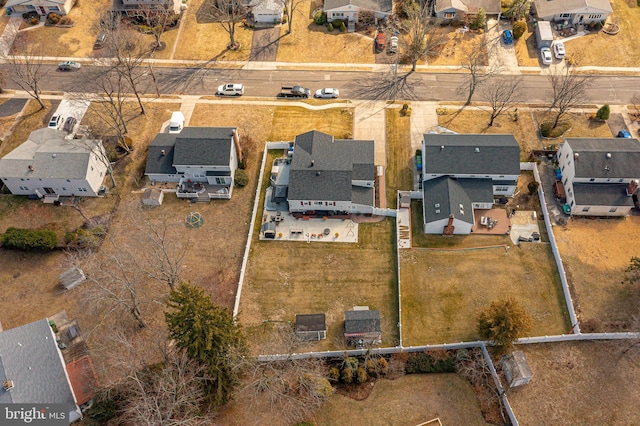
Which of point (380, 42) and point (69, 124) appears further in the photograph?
point (380, 42)

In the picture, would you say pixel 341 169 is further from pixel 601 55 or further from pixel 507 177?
pixel 601 55

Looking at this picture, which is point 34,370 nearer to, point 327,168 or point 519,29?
point 327,168

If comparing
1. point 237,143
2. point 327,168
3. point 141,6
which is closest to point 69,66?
point 141,6

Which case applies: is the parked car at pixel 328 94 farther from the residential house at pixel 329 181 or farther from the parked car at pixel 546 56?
the parked car at pixel 546 56

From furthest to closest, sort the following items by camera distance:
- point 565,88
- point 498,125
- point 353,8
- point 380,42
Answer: point 353,8
point 380,42
point 498,125
point 565,88

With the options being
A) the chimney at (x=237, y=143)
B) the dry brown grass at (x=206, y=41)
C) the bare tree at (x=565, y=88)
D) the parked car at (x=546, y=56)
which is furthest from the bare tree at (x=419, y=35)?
the chimney at (x=237, y=143)

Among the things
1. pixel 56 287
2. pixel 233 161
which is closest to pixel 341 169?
pixel 233 161

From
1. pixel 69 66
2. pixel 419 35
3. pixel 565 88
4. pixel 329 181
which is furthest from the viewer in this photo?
pixel 69 66

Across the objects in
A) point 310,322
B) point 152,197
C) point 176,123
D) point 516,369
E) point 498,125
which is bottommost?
point 516,369
